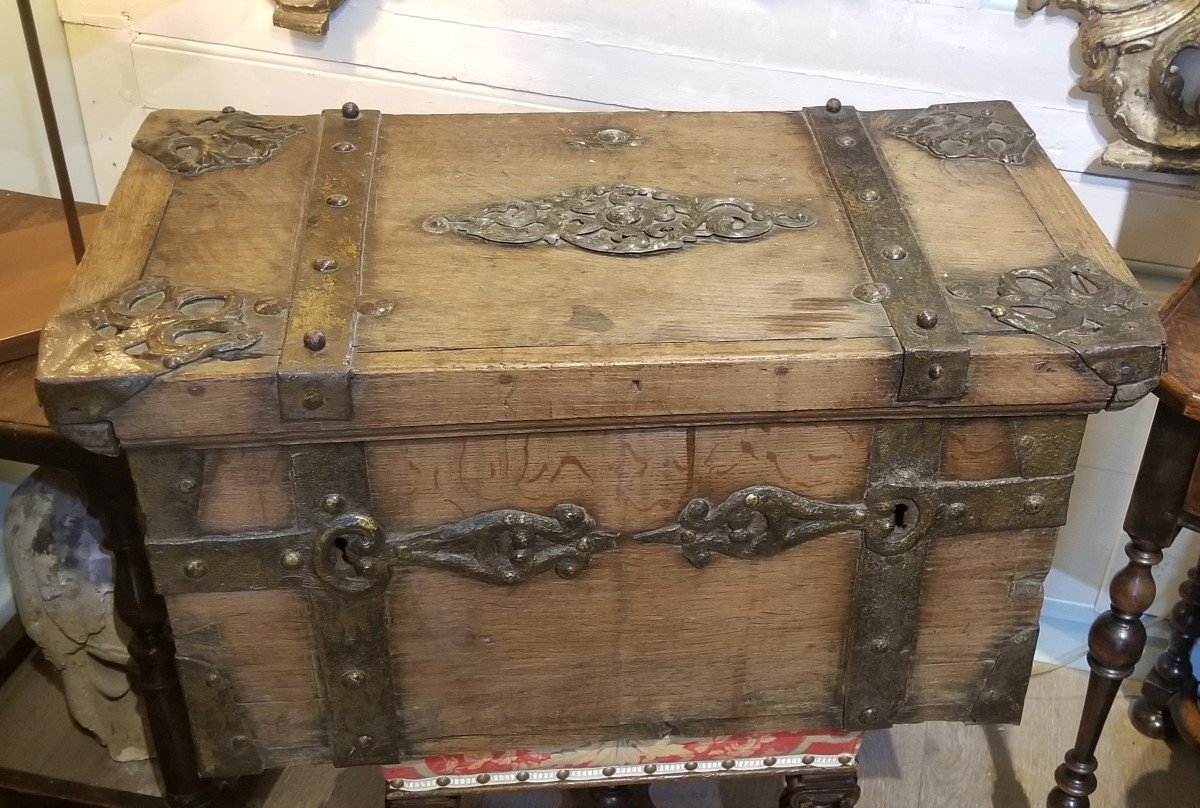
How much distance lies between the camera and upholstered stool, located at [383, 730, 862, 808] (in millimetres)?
1276

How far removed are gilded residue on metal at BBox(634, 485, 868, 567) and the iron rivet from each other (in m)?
0.34

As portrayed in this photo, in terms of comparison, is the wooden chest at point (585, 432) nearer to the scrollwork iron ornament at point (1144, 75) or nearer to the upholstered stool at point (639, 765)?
the upholstered stool at point (639, 765)

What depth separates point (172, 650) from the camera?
4.85 feet

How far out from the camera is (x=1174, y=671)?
1.83 m

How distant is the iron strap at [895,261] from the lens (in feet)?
3.46

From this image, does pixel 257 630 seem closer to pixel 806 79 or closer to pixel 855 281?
pixel 855 281

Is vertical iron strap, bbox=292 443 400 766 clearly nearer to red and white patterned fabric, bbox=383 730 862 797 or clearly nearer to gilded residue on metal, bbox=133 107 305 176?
red and white patterned fabric, bbox=383 730 862 797

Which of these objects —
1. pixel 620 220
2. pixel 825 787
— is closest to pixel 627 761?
pixel 825 787

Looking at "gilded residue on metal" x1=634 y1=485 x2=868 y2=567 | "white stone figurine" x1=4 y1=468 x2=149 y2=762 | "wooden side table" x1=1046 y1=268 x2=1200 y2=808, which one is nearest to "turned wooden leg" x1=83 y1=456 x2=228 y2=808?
"white stone figurine" x1=4 y1=468 x2=149 y2=762

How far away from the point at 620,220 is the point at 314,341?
363 mm

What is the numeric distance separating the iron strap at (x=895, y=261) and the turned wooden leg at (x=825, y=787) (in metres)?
0.49

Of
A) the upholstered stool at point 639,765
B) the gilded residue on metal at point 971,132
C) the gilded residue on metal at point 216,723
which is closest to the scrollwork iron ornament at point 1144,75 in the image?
the gilded residue on metal at point 971,132

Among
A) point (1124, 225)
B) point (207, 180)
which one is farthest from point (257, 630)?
point (1124, 225)

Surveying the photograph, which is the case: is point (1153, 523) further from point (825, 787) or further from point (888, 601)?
point (825, 787)
